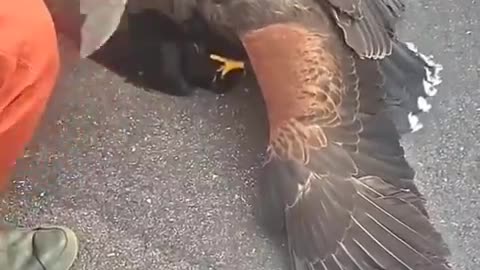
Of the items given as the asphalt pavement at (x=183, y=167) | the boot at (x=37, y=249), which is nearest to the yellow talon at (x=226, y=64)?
the asphalt pavement at (x=183, y=167)

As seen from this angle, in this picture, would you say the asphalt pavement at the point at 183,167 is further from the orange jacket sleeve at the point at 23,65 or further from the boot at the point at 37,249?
the orange jacket sleeve at the point at 23,65

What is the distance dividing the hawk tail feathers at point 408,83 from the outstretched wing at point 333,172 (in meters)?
0.10

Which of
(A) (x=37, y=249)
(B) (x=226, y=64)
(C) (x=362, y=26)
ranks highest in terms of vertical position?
(C) (x=362, y=26)

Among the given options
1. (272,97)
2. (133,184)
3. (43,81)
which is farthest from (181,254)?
(43,81)

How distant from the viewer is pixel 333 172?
129 cm

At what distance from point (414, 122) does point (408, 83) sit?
60 mm

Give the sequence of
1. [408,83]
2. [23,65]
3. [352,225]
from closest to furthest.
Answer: [23,65] → [352,225] → [408,83]

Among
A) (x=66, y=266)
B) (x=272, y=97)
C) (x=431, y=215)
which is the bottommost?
(x=66, y=266)

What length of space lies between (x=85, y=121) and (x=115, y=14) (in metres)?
0.17

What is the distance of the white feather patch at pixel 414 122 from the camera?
1463mm

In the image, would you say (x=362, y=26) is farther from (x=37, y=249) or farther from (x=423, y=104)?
(x=37, y=249)

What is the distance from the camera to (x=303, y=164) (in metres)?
1.29

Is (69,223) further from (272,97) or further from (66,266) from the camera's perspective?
(272,97)

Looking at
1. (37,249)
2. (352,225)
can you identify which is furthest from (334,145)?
(37,249)
